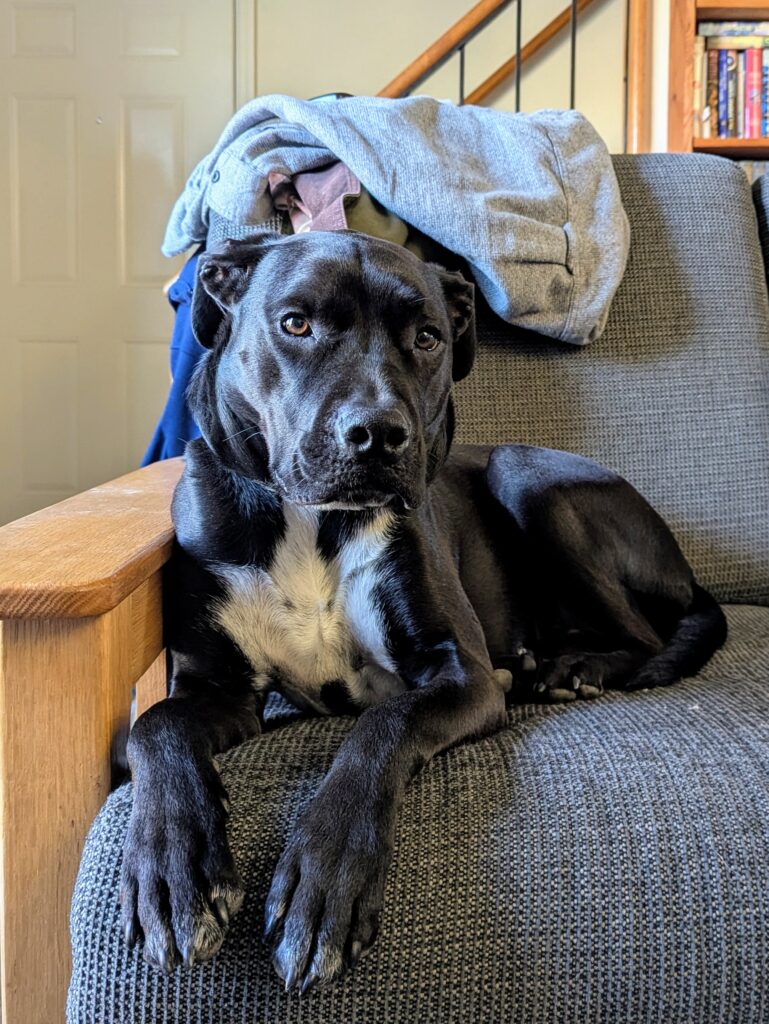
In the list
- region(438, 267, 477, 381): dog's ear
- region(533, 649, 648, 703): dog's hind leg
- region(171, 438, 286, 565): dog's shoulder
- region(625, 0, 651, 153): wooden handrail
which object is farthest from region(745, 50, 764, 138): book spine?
region(171, 438, 286, 565): dog's shoulder

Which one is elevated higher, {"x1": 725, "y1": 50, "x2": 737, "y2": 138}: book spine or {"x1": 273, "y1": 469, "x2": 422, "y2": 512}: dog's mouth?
{"x1": 725, "y1": 50, "x2": 737, "y2": 138}: book spine

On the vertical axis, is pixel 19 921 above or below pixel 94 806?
below

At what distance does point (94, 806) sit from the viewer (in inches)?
38.3

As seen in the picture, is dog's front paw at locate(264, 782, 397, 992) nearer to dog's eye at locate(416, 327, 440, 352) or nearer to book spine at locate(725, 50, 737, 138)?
dog's eye at locate(416, 327, 440, 352)

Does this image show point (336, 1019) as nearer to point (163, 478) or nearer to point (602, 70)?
point (163, 478)

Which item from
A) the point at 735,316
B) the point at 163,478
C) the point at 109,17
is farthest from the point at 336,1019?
the point at 109,17

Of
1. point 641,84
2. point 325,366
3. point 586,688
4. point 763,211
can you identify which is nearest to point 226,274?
point 325,366

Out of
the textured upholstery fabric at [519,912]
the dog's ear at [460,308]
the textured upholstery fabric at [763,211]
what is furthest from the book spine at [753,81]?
the textured upholstery fabric at [519,912]

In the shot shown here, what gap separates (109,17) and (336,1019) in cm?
431

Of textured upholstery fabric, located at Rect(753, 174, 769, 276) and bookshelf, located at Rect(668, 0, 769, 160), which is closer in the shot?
textured upholstery fabric, located at Rect(753, 174, 769, 276)

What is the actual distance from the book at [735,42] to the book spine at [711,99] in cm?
2

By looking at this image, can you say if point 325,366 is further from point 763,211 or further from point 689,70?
point 689,70

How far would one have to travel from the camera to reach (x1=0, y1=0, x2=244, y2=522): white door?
163 inches

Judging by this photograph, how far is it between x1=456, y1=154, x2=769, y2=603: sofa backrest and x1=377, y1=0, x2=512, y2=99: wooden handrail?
5.65ft
